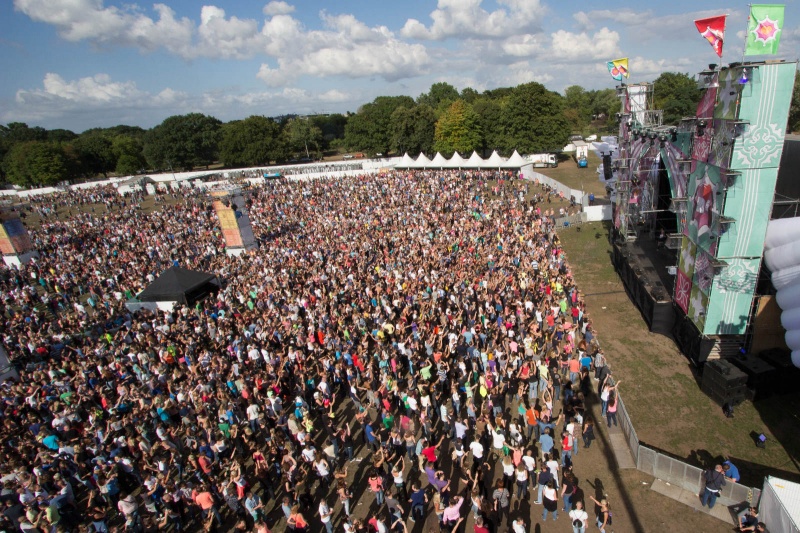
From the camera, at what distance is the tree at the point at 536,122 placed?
4606 cm

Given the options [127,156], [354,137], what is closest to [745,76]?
[354,137]

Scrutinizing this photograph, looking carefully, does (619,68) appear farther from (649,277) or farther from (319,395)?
(319,395)

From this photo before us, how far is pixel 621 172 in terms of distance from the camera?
19.0 m

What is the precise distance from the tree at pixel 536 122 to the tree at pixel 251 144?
32.4 m

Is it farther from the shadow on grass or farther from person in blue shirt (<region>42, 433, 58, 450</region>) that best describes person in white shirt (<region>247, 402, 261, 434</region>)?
the shadow on grass

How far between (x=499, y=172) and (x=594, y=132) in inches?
2007

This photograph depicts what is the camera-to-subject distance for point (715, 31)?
9.34 meters

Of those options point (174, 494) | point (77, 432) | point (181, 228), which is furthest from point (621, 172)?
point (181, 228)

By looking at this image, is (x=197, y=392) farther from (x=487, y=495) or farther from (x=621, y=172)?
(x=621, y=172)

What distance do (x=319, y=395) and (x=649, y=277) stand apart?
36.7ft

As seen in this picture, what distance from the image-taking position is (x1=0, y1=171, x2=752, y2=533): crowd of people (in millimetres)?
7055

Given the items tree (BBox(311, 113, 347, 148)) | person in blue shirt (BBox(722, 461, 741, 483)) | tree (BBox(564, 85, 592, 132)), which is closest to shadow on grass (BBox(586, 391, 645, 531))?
person in blue shirt (BBox(722, 461, 741, 483))

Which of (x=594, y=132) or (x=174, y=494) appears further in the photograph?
(x=594, y=132)

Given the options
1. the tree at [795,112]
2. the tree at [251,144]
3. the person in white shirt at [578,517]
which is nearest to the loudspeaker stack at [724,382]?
the person in white shirt at [578,517]
